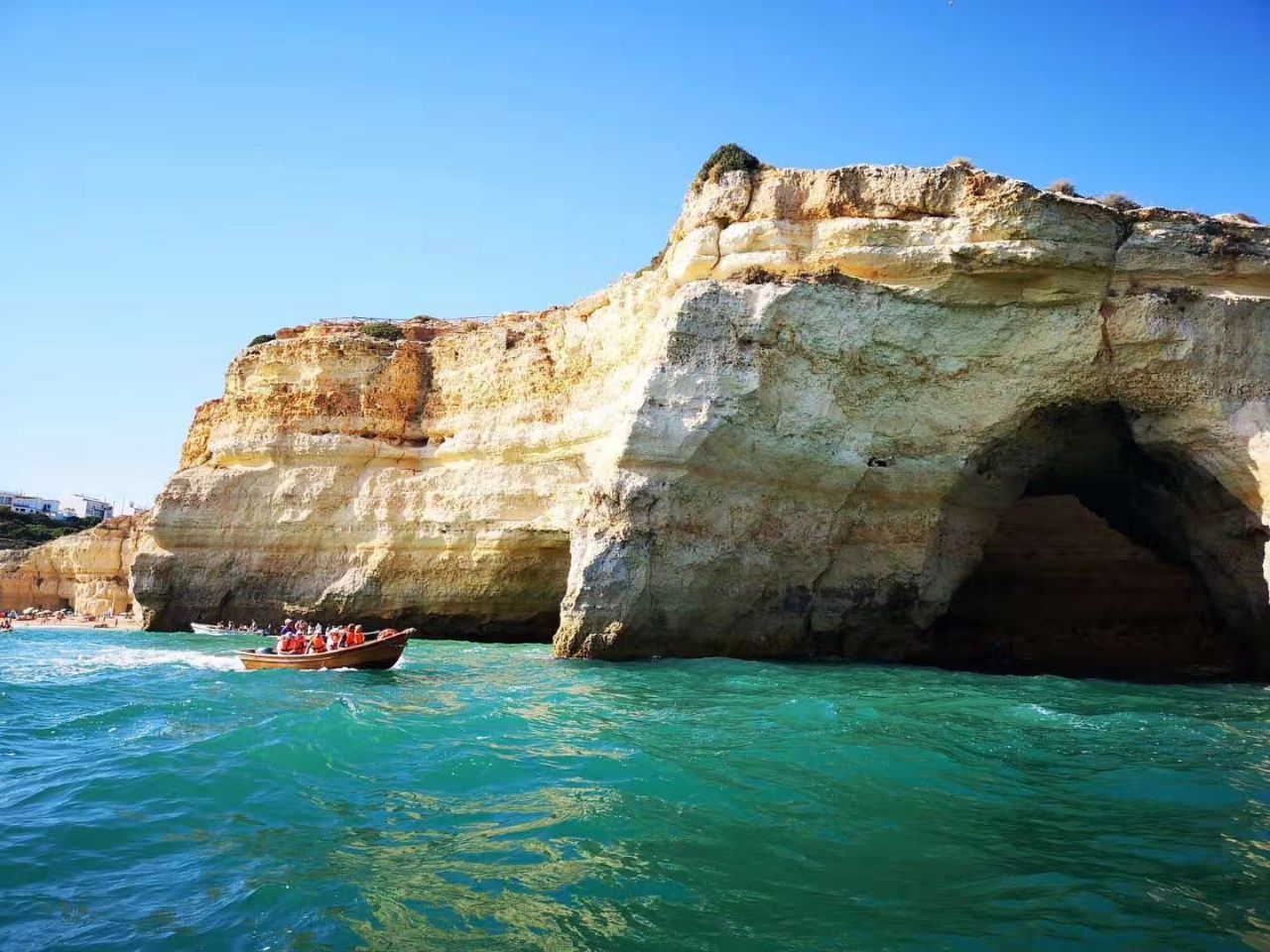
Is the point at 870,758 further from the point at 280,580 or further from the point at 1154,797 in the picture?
the point at 280,580

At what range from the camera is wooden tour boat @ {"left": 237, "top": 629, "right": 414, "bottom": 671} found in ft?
52.1

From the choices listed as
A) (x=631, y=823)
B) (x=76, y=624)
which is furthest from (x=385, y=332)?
(x=631, y=823)

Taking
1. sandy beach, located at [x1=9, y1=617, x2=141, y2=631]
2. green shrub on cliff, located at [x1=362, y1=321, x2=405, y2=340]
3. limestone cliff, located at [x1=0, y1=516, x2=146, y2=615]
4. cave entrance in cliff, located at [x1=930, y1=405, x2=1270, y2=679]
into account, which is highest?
green shrub on cliff, located at [x1=362, y1=321, x2=405, y2=340]

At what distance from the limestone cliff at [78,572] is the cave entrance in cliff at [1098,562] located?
3161cm

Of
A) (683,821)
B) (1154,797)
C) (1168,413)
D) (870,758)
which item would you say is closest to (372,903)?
(683,821)

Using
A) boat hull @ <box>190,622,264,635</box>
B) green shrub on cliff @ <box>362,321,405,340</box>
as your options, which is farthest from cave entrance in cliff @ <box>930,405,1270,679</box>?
green shrub on cliff @ <box>362,321,405,340</box>

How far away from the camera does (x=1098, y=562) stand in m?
24.1

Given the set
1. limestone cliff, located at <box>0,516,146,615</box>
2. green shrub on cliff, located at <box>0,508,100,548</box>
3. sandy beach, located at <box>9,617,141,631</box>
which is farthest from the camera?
green shrub on cliff, located at <box>0,508,100,548</box>

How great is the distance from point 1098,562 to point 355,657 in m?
18.4

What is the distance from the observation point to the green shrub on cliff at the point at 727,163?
17516 millimetres

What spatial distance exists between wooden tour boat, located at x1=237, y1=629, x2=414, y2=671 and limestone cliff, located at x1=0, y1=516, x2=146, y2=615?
24777 mm

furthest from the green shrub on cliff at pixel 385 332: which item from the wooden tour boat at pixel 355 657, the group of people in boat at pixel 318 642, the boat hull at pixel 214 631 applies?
the wooden tour boat at pixel 355 657

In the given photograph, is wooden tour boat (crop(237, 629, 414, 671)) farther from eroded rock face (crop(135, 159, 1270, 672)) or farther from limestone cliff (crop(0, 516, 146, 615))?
limestone cliff (crop(0, 516, 146, 615))

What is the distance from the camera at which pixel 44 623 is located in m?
36.0
